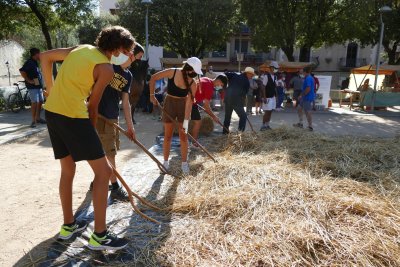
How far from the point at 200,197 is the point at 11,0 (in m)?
12.6

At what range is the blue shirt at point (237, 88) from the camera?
667 cm

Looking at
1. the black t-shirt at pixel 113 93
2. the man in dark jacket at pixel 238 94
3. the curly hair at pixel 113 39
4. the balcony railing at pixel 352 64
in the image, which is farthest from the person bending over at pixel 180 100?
the balcony railing at pixel 352 64

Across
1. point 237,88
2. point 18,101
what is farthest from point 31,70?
point 237,88

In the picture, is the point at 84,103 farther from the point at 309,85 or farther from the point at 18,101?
the point at 18,101

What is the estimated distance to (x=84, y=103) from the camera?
7.62 ft

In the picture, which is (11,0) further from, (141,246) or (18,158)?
(141,246)

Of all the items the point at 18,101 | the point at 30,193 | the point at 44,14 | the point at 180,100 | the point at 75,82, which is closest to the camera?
the point at 75,82

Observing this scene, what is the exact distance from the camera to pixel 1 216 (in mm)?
3273

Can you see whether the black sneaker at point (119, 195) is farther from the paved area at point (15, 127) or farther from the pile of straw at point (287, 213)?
the paved area at point (15, 127)

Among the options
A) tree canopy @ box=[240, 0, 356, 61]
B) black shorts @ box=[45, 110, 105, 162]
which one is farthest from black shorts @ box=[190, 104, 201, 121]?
tree canopy @ box=[240, 0, 356, 61]

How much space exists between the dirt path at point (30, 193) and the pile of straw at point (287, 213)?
1.15 m

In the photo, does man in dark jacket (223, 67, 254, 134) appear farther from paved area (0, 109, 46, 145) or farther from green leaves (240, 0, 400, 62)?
green leaves (240, 0, 400, 62)

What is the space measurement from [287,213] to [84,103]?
71.3 inches

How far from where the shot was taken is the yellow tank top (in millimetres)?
2199
